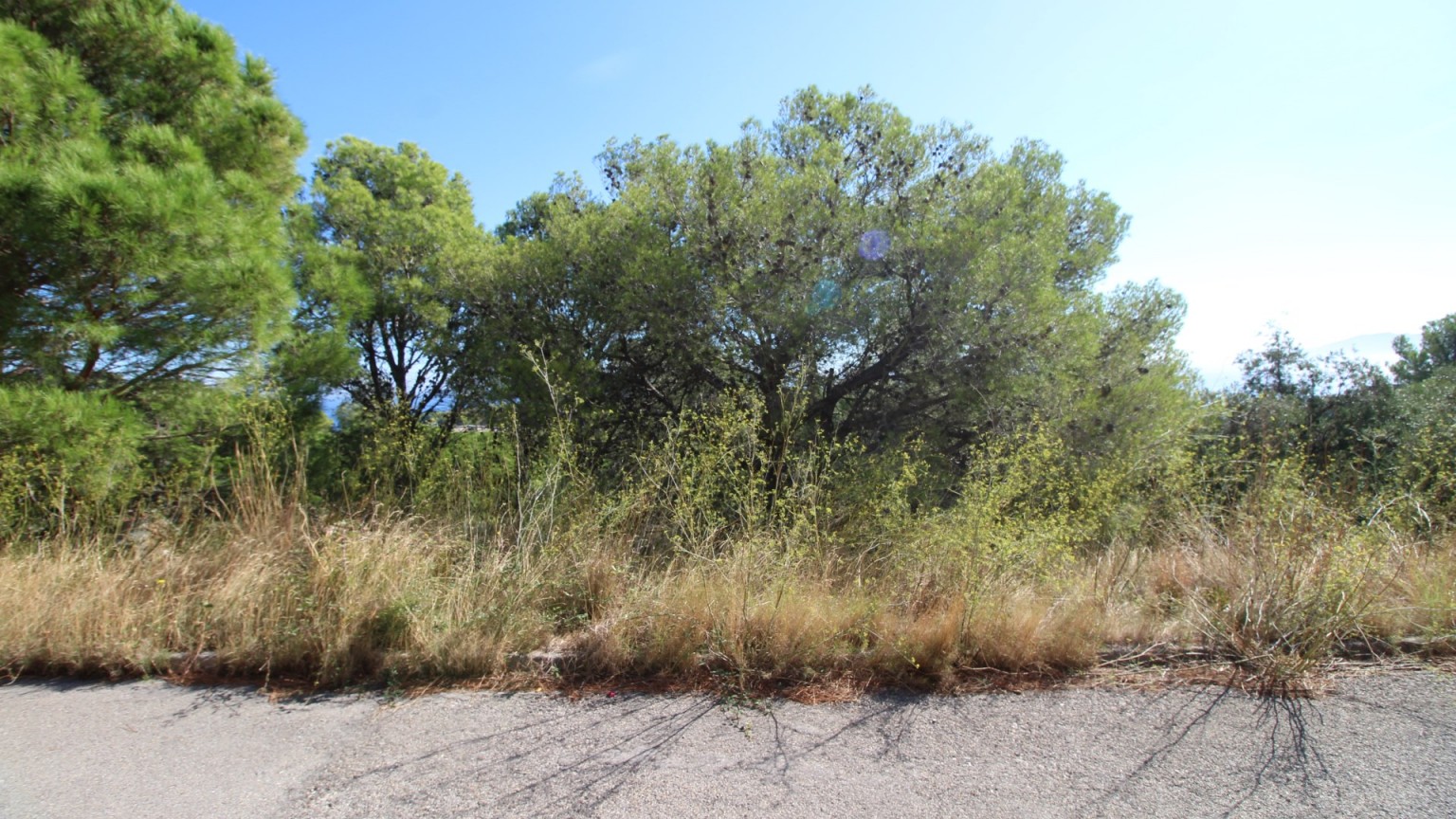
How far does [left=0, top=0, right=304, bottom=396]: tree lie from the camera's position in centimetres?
415

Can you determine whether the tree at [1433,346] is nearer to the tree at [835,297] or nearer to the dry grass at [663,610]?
the tree at [835,297]

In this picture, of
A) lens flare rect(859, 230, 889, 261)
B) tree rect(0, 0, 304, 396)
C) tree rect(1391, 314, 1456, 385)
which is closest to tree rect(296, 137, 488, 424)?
tree rect(0, 0, 304, 396)

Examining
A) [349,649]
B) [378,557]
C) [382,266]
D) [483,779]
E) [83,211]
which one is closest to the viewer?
[483,779]

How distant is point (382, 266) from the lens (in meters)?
8.76

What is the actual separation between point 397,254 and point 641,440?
→ 194 inches

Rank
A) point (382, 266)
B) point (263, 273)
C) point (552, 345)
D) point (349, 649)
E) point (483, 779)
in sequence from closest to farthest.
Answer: point (483, 779) → point (349, 649) → point (263, 273) → point (552, 345) → point (382, 266)

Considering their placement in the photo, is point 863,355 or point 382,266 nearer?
point 863,355

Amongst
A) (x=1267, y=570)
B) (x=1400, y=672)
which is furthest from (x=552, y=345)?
(x=1400, y=672)

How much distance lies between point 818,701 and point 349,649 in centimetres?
250

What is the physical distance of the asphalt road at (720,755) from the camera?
234 cm

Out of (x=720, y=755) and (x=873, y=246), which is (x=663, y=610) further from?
→ (x=873, y=246)

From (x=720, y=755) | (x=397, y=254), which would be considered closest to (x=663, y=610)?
A: (x=720, y=755)

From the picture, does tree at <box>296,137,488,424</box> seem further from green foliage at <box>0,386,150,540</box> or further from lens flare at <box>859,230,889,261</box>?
lens flare at <box>859,230,889,261</box>

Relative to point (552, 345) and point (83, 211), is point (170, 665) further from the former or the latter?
point (552, 345)
